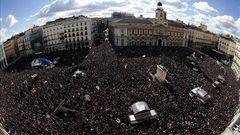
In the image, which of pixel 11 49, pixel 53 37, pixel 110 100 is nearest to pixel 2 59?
pixel 11 49

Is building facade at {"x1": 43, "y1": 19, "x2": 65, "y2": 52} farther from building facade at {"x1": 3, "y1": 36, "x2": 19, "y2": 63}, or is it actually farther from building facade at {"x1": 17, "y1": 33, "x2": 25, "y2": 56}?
building facade at {"x1": 3, "y1": 36, "x2": 19, "y2": 63}

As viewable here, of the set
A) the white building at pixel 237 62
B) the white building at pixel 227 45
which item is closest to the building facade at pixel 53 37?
the white building at pixel 237 62

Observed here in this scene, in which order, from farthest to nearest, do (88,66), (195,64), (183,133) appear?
(195,64)
(88,66)
(183,133)

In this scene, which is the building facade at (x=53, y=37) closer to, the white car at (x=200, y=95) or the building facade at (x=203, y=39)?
the building facade at (x=203, y=39)

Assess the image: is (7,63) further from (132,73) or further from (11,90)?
(132,73)

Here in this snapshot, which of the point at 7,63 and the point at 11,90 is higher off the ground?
the point at 11,90

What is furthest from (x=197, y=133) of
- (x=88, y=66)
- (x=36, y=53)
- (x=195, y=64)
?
(x=36, y=53)

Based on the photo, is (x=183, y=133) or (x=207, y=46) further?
(x=207, y=46)
